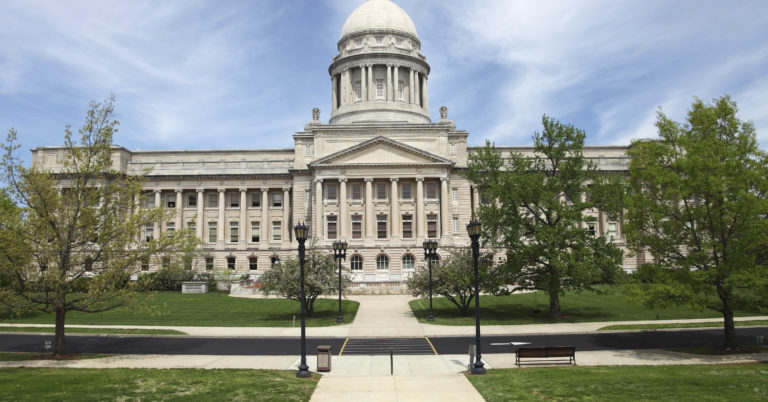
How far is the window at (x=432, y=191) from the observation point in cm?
6297

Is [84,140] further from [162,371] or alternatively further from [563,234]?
[563,234]

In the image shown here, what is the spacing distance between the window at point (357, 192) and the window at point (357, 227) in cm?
217

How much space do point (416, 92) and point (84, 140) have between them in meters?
60.0

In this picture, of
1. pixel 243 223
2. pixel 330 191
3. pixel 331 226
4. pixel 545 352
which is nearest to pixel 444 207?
pixel 331 226

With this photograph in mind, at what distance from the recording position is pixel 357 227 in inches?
2477

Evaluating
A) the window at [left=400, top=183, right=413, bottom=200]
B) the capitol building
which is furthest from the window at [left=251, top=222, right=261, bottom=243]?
the window at [left=400, top=183, right=413, bottom=200]

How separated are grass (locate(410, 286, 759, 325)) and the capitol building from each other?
13.0 metres

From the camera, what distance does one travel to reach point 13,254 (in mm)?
21016

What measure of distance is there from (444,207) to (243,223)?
2548 centimetres

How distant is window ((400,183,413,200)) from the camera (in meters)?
63.3

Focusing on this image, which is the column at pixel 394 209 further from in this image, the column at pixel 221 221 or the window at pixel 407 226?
the column at pixel 221 221

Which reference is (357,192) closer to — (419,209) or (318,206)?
(318,206)

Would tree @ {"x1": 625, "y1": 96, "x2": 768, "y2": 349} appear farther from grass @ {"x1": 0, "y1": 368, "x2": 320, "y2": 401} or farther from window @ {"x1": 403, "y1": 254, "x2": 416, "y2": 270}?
window @ {"x1": 403, "y1": 254, "x2": 416, "y2": 270}

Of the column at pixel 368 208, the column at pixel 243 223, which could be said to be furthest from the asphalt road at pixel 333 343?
the column at pixel 243 223
